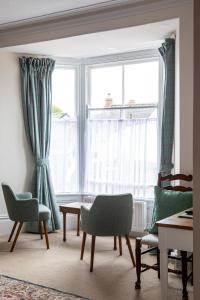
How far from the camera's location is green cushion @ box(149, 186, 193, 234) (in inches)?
143

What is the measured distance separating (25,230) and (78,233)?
0.77 metres

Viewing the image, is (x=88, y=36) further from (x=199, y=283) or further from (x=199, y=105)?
(x=199, y=283)

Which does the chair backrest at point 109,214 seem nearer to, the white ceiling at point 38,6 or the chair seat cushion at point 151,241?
the chair seat cushion at point 151,241

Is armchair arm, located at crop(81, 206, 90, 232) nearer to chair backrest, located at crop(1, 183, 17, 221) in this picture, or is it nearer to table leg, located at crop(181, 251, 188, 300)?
chair backrest, located at crop(1, 183, 17, 221)

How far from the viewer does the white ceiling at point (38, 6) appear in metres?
4.24

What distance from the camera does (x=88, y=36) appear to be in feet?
15.7

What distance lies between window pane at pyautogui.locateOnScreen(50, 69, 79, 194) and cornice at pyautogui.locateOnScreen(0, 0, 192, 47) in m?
0.99

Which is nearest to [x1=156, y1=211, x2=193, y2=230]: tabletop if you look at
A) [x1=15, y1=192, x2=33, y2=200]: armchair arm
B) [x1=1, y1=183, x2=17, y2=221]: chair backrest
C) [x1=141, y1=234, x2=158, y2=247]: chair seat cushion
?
[x1=141, y1=234, x2=158, y2=247]: chair seat cushion

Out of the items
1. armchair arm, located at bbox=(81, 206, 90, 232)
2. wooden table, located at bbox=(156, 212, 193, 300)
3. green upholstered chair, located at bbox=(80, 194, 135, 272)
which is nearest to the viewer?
wooden table, located at bbox=(156, 212, 193, 300)

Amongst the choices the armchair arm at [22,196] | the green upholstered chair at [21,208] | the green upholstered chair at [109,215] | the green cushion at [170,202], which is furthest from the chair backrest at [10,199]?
the green cushion at [170,202]

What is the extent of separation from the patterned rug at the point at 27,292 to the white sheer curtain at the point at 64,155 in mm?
2479

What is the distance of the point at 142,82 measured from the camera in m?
5.58

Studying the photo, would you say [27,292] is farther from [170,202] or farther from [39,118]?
[39,118]

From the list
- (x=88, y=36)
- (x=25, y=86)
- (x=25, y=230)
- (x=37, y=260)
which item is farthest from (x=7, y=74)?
(x=37, y=260)
